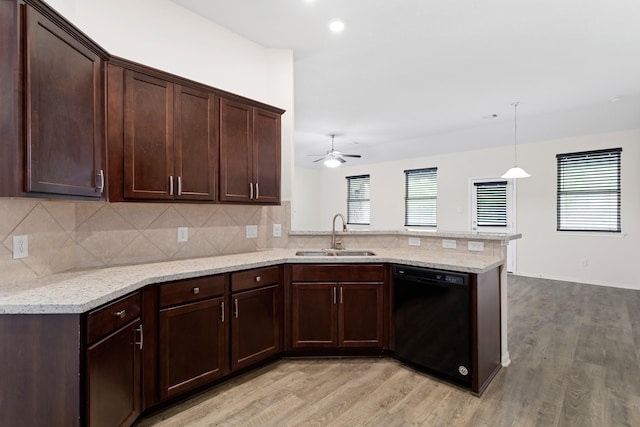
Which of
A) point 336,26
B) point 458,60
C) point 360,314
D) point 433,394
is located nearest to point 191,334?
point 360,314

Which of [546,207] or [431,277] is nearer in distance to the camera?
[431,277]

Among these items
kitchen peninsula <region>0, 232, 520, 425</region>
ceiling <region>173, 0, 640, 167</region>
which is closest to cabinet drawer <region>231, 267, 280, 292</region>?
kitchen peninsula <region>0, 232, 520, 425</region>

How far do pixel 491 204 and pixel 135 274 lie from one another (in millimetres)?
6847

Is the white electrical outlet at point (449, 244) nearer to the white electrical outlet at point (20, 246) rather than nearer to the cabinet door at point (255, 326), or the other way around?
the cabinet door at point (255, 326)

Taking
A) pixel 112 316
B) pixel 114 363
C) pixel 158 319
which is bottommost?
pixel 114 363

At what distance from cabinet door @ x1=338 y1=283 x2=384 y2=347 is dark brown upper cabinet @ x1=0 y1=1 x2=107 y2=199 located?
1965mm

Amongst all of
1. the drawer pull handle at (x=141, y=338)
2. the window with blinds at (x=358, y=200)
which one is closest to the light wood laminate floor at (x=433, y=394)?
the drawer pull handle at (x=141, y=338)

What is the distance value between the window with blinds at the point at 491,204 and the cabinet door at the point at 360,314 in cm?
517

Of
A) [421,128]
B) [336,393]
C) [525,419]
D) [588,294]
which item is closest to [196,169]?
[336,393]

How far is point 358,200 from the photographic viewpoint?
9461mm

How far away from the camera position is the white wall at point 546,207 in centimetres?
528

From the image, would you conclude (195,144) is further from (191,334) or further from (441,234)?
(441,234)

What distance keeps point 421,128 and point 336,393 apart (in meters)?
5.27

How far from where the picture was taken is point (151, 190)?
7.26 ft
